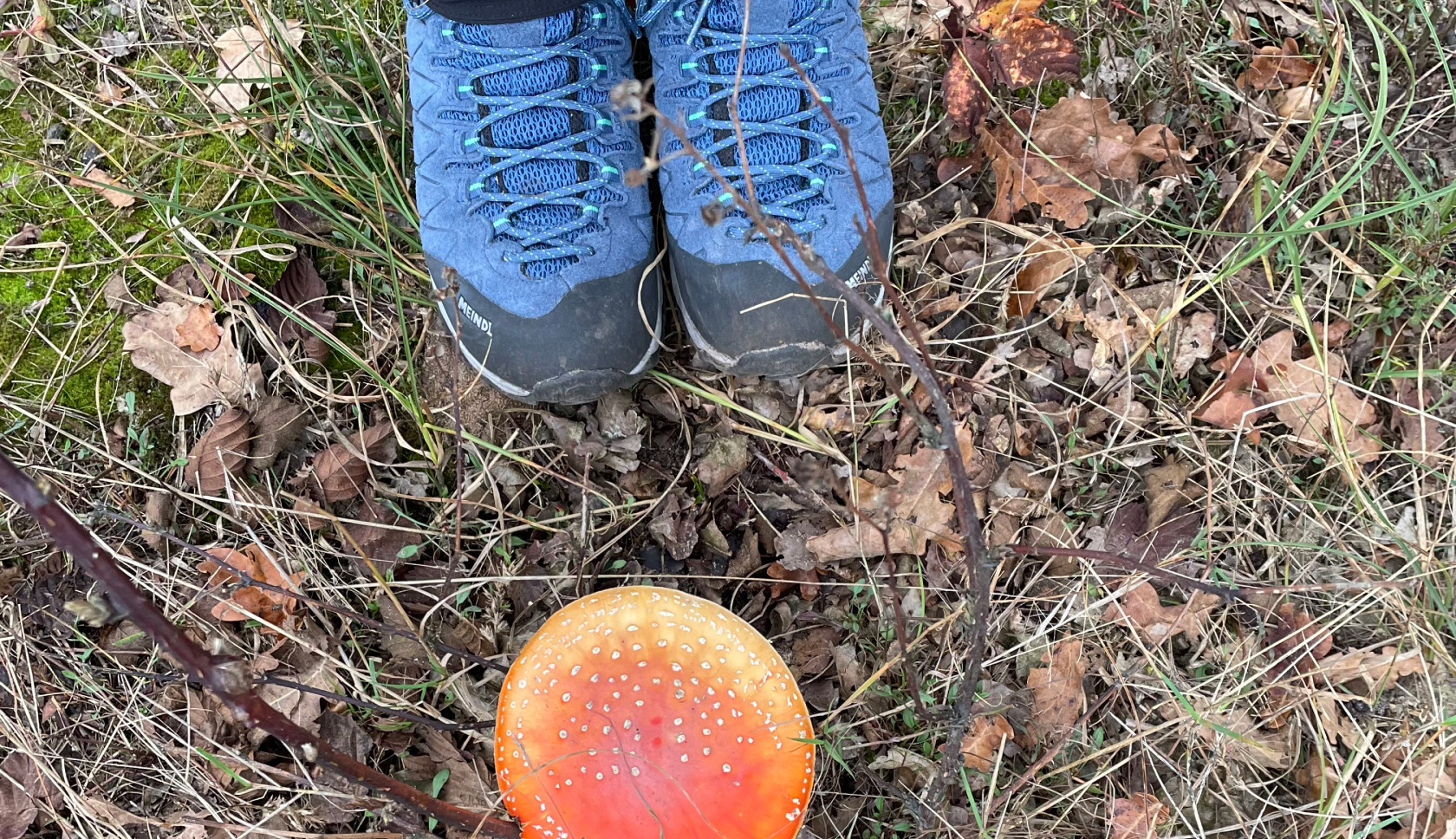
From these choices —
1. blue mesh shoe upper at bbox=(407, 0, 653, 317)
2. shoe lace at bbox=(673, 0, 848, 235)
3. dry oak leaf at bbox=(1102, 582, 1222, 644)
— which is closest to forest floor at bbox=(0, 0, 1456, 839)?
dry oak leaf at bbox=(1102, 582, 1222, 644)

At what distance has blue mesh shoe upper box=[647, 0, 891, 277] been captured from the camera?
7.98ft

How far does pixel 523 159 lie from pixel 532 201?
117mm

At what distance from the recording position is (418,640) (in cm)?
243

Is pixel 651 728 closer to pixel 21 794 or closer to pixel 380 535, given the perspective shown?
pixel 380 535

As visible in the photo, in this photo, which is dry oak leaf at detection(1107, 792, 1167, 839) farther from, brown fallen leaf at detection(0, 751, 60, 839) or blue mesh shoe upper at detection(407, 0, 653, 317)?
brown fallen leaf at detection(0, 751, 60, 839)

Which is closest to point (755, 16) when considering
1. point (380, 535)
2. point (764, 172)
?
point (764, 172)

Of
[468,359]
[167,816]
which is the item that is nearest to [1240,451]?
[468,359]

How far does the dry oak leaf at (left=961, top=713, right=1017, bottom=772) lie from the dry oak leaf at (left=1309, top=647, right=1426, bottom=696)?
79cm

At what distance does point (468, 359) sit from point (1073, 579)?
1778 mm

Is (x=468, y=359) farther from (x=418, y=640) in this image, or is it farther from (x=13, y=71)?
(x=13, y=71)

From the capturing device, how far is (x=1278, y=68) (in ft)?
8.94

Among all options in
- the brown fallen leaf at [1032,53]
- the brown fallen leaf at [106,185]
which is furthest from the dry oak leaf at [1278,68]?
the brown fallen leaf at [106,185]

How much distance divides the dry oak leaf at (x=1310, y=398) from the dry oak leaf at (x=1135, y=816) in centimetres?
105

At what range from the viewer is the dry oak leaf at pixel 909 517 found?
2.52 meters
